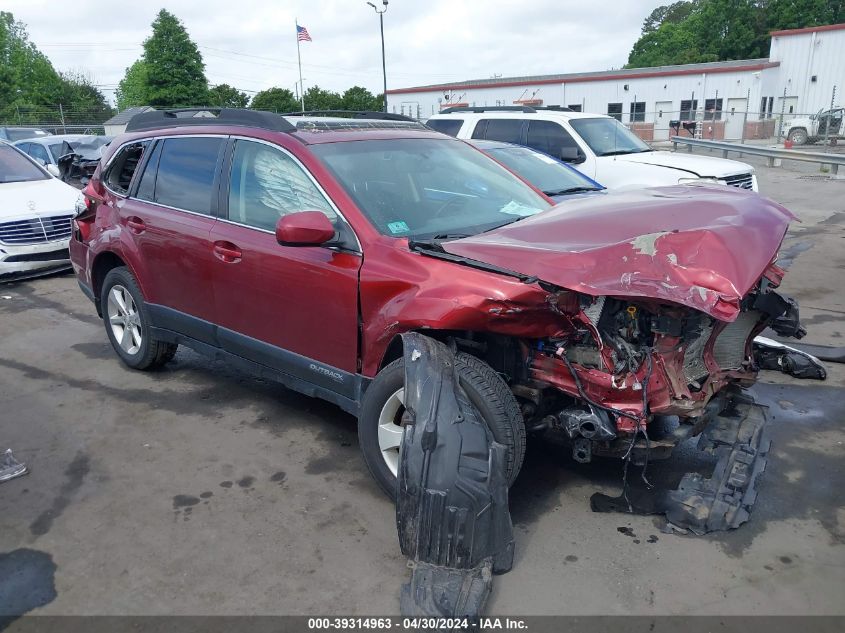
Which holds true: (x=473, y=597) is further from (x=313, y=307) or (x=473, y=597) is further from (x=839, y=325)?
(x=839, y=325)

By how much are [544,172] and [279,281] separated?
500 centimetres

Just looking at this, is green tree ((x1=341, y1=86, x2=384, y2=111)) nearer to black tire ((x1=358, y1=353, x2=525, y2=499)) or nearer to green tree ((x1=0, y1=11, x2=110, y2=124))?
green tree ((x1=0, y1=11, x2=110, y2=124))

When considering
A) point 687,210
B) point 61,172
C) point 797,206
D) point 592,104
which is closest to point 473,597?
point 687,210

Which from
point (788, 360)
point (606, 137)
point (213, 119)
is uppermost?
point (213, 119)

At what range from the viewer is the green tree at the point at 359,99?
186ft

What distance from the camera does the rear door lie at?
14.7ft

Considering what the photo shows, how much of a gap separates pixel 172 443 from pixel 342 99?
5738cm

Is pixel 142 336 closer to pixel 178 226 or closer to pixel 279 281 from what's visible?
pixel 178 226

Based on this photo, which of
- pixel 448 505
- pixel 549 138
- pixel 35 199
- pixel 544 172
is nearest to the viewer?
pixel 448 505

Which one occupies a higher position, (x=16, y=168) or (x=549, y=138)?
(x=549, y=138)

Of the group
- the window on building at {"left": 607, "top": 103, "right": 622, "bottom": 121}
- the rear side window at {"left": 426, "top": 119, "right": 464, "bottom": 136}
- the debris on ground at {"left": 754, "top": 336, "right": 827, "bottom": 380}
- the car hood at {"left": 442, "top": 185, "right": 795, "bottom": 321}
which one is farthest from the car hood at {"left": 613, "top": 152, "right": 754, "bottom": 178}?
the window on building at {"left": 607, "top": 103, "right": 622, "bottom": 121}

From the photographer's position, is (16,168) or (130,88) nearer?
(16,168)

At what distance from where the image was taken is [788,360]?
16.4 feet

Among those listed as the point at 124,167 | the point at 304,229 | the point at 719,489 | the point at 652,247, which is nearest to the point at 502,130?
the point at 124,167
